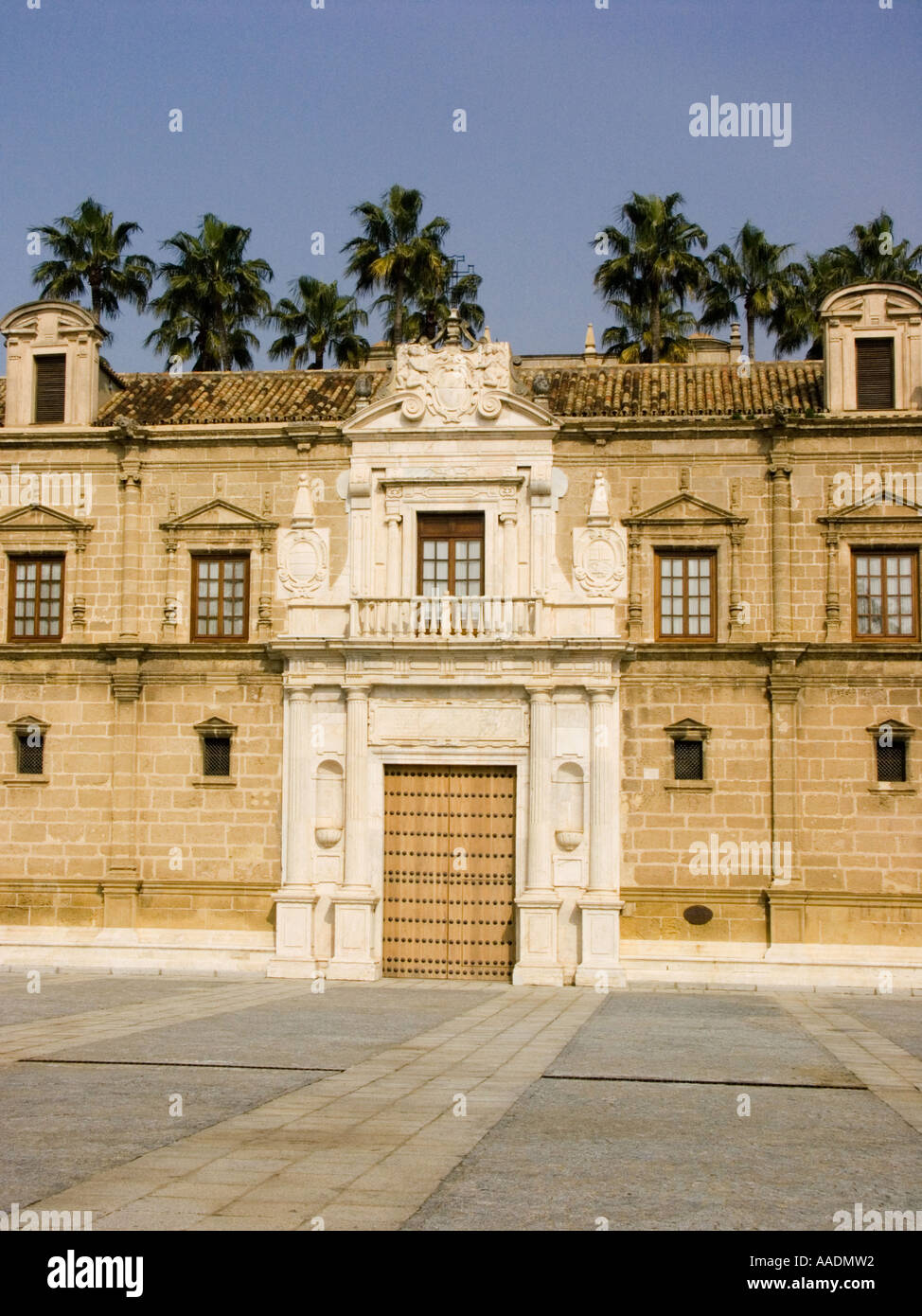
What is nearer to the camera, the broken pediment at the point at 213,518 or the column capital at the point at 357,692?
the column capital at the point at 357,692

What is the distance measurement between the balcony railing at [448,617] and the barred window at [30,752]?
596 centimetres

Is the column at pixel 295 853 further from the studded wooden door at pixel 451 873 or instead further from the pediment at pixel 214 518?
the pediment at pixel 214 518

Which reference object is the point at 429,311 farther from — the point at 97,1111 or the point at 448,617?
the point at 97,1111

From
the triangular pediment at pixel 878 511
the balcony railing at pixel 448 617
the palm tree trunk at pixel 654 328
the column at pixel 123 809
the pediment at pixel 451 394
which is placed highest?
the palm tree trunk at pixel 654 328

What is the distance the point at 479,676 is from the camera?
2538cm

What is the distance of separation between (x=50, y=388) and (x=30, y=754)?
21.8 feet

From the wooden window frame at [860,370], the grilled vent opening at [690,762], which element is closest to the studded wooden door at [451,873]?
the grilled vent opening at [690,762]

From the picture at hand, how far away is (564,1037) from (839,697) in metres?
10.3

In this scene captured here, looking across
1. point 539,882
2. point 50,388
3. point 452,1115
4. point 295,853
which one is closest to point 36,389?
point 50,388

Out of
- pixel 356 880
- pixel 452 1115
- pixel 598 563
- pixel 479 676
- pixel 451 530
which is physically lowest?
pixel 452 1115

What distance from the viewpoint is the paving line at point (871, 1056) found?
13.1 meters

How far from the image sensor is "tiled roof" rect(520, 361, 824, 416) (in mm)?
26844

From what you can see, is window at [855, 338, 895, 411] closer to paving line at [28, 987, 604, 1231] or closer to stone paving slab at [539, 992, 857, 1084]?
stone paving slab at [539, 992, 857, 1084]

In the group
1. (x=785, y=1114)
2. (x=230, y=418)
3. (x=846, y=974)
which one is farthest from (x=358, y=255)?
(x=785, y=1114)
